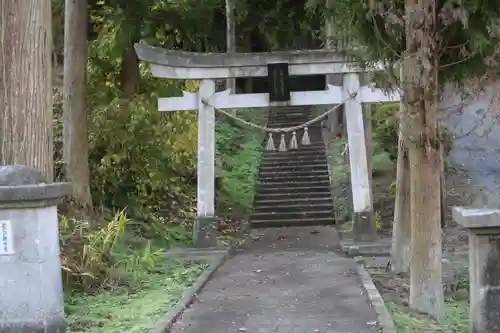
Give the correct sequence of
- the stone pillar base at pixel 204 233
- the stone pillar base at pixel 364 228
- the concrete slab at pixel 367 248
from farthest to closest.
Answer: the stone pillar base at pixel 204 233
the stone pillar base at pixel 364 228
the concrete slab at pixel 367 248

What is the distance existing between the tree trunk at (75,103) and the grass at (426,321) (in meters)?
6.50

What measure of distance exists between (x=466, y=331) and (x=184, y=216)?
9535 mm

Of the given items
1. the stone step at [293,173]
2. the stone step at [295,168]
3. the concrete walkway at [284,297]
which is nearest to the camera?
the concrete walkway at [284,297]

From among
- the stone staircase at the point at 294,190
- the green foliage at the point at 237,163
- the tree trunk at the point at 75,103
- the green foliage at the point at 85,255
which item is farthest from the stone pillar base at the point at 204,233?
the green foliage at the point at 237,163

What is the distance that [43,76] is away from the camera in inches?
307

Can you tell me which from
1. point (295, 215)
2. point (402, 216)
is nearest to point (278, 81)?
point (295, 215)

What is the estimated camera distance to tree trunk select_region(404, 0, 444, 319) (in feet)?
21.2

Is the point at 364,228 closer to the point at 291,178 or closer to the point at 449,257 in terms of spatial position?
the point at 449,257

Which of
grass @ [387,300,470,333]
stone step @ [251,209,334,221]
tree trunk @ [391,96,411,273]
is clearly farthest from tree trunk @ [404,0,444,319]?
stone step @ [251,209,334,221]

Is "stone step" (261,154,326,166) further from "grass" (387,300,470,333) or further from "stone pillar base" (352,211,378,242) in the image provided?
"grass" (387,300,470,333)

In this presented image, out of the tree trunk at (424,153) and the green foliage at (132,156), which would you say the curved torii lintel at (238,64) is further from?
the tree trunk at (424,153)

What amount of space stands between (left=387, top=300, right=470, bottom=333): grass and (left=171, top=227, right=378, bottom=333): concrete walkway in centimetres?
26

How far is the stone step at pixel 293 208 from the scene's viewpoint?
1680 centimetres

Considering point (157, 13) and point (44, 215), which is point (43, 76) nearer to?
point (44, 215)
